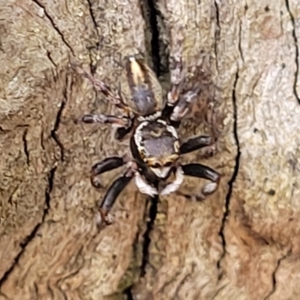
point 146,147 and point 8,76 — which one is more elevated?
point 8,76

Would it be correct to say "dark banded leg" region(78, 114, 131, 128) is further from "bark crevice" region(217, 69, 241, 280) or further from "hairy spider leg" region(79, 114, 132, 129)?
"bark crevice" region(217, 69, 241, 280)

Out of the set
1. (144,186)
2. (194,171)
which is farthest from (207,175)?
(144,186)

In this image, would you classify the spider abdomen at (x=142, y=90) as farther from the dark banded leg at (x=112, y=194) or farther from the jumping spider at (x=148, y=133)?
the dark banded leg at (x=112, y=194)

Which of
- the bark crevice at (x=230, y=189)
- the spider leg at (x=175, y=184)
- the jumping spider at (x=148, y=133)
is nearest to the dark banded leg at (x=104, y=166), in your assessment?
the jumping spider at (x=148, y=133)

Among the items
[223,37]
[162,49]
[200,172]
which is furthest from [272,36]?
[200,172]

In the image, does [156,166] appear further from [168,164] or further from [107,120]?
[107,120]

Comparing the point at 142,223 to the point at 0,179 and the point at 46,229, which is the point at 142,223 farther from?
the point at 0,179

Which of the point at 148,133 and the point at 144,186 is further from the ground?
the point at 148,133

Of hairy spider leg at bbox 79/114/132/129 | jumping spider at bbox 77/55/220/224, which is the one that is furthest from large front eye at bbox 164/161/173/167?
hairy spider leg at bbox 79/114/132/129
